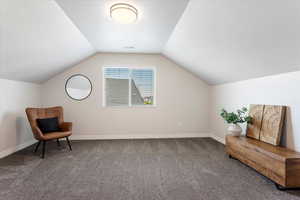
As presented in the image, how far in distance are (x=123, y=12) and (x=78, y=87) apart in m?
2.91

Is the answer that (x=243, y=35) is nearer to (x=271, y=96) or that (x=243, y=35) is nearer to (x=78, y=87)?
(x=271, y=96)

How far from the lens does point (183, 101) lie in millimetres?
4781

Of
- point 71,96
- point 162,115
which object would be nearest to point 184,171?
point 162,115

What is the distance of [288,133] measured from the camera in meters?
2.41

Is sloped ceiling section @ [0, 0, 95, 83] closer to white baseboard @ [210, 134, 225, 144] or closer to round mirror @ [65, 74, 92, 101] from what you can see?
round mirror @ [65, 74, 92, 101]

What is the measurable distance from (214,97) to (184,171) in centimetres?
273

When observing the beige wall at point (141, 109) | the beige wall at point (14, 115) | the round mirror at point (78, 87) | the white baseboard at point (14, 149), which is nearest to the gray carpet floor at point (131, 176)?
the white baseboard at point (14, 149)

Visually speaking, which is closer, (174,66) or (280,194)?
(280,194)

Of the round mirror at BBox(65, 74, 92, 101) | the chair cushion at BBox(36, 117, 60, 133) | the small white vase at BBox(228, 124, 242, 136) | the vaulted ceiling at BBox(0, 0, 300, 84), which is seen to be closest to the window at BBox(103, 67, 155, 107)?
the round mirror at BBox(65, 74, 92, 101)

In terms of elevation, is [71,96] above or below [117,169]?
above

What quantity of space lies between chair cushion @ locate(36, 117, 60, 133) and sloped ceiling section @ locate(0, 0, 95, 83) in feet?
3.47

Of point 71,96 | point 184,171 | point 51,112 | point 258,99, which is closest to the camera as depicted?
point 184,171

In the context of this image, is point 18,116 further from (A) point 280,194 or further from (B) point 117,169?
(A) point 280,194

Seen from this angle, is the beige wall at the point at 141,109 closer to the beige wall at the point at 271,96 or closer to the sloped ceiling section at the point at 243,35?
the beige wall at the point at 271,96
